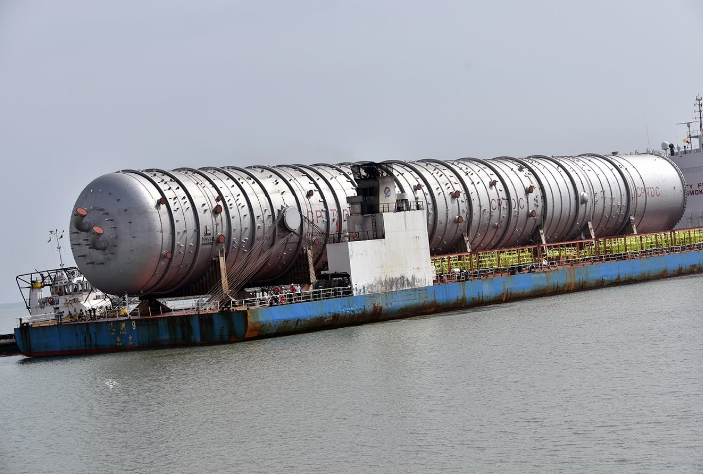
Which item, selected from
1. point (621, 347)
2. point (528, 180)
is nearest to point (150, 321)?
point (621, 347)

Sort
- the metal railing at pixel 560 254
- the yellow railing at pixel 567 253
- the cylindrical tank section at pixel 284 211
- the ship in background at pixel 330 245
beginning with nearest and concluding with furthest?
the ship in background at pixel 330 245 < the cylindrical tank section at pixel 284 211 < the metal railing at pixel 560 254 < the yellow railing at pixel 567 253

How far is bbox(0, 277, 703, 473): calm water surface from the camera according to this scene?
92.9 ft

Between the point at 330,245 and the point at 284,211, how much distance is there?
3156 mm

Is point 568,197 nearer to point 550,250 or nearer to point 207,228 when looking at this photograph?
point 550,250

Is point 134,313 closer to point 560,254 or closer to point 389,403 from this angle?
point 389,403

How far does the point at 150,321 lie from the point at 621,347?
23.6 metres

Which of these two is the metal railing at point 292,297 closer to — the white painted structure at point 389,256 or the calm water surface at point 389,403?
the white painted structure at point 389,256

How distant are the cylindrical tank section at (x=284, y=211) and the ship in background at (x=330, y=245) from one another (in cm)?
9

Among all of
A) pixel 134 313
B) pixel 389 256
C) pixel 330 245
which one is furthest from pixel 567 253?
pixel 134 313

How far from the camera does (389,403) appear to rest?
1369 inches

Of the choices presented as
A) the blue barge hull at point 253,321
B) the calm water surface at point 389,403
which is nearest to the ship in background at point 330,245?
the blue barge hull at point 253,321

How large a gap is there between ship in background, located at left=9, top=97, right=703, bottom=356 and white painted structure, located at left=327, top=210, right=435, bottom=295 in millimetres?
86

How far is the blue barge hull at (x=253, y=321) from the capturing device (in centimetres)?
5325

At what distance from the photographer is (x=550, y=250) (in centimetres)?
7394
